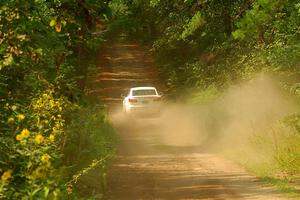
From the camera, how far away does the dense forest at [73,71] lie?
641cm

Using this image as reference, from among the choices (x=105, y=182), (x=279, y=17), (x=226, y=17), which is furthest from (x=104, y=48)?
(x=105, y=182)

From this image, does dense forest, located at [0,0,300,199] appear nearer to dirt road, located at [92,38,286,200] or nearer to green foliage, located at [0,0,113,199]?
green foliage, located at [0,0,113,199]

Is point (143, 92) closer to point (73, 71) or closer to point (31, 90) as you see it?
point (73, 71)

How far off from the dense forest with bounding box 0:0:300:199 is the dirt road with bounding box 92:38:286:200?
30.4 inches

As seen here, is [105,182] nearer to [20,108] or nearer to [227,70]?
[20,108]

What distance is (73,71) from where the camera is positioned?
18828 millimetres

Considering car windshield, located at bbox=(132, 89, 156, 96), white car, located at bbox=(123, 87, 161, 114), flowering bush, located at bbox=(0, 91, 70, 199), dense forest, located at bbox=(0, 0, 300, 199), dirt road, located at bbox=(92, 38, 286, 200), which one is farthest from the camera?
car windshield, located at bbox=(132, 89, 156, 96)

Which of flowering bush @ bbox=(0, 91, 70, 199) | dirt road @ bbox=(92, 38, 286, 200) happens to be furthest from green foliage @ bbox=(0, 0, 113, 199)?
dirt road @ bbox=(92, 38, 286, 200)

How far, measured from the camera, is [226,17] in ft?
92.6

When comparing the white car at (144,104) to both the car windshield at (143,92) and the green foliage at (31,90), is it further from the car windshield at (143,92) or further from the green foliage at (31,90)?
the green foliage at (31,90)

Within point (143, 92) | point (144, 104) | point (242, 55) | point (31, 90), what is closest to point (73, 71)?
point (144, 104)

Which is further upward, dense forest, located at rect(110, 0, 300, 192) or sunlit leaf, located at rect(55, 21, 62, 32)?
dense forest, located at rect(110, 0, 300, 192)

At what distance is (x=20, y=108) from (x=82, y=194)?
381 cm

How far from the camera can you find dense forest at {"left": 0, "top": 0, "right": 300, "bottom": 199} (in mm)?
6410
